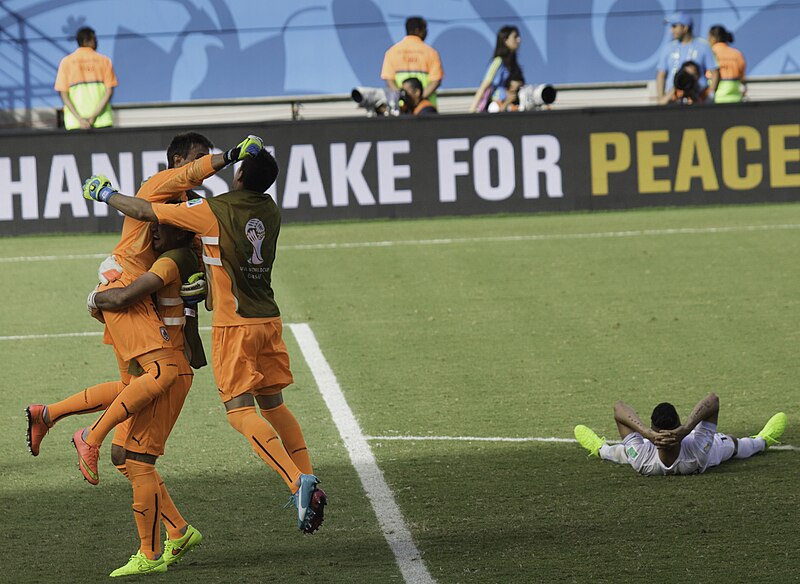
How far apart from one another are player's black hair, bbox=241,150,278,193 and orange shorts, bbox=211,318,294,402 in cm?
62

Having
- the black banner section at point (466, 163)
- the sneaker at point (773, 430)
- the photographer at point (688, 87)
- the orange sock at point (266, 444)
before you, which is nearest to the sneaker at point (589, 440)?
the sneaker at point (773, 430)

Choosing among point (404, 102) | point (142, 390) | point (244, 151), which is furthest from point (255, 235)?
point (404, 102)

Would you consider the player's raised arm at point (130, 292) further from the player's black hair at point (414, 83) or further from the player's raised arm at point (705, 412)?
the player's black hair at point (414, 83)

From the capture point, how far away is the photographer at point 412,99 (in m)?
19.8

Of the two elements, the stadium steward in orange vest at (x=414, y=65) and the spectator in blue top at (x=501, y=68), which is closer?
the spectator in blue top at (x=501, y=68)

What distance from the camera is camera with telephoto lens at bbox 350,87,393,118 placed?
66.8 feet

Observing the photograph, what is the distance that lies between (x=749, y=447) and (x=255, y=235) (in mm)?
3335

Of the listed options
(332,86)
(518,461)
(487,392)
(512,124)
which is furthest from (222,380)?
(332,86)

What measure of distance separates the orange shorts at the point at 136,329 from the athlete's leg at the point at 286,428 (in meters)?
0.54

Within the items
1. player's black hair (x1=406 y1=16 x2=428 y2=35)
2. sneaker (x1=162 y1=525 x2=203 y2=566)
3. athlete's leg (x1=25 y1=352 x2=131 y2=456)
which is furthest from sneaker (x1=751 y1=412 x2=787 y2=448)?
player's black hair (x1=406 y1=16 x2=428 y2=35)

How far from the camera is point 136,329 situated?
20.5ft

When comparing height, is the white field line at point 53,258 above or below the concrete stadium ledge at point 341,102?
below

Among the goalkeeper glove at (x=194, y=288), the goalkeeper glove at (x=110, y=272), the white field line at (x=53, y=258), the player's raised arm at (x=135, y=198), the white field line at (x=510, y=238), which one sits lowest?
the white field line at (x=510, y=238)

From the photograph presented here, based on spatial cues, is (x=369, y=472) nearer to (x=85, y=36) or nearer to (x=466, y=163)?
(x=466, y=163)
